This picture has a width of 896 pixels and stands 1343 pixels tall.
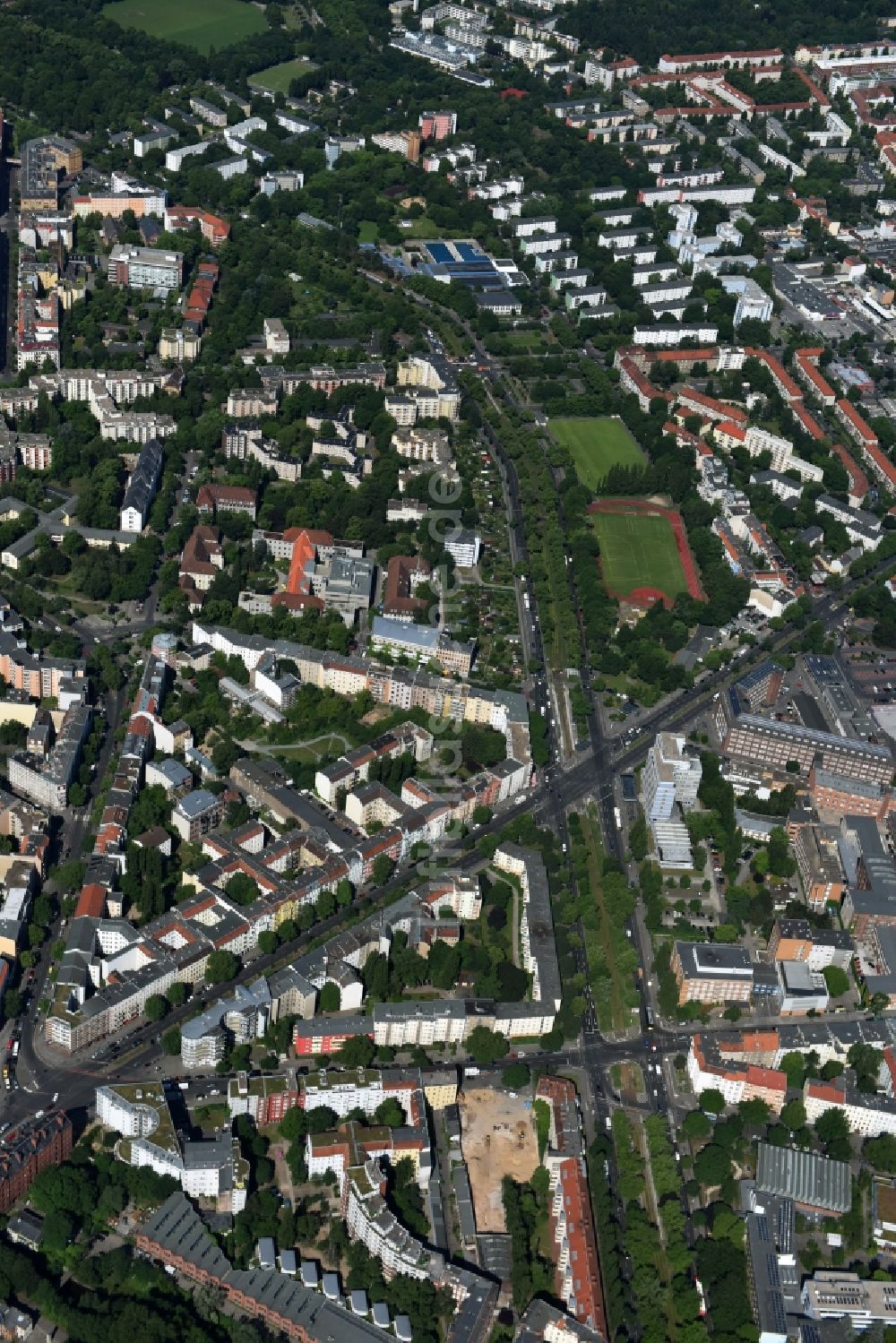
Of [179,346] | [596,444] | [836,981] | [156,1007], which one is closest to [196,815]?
[156,1007]

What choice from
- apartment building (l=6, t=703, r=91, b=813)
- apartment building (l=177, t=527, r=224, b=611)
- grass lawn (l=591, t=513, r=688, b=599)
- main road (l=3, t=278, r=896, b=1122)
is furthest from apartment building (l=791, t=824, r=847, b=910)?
apartment building (l=6, t=703, r=91, b=813)

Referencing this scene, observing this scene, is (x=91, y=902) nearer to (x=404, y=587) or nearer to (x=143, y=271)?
(x=404, y=587)

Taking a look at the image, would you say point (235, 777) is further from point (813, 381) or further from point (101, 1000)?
point (813, 381)

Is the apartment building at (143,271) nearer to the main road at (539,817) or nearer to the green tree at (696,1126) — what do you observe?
the main road at (539,817)

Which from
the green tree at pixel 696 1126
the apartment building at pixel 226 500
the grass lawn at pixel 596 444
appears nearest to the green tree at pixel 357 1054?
the green tree at pixel 696 1126

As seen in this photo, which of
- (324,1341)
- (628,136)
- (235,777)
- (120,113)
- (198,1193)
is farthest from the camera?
(628,136)

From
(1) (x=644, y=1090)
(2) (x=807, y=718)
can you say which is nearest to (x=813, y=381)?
(2) (x=807, y=718)
